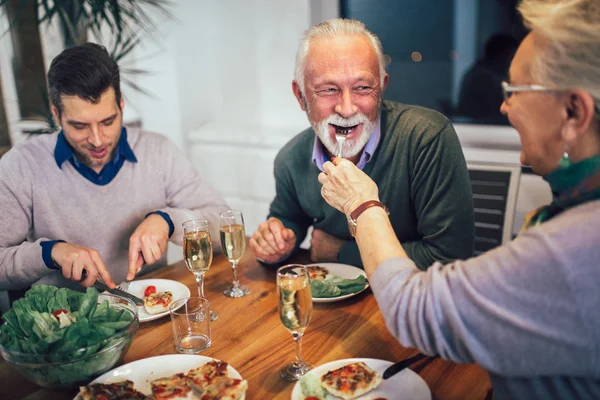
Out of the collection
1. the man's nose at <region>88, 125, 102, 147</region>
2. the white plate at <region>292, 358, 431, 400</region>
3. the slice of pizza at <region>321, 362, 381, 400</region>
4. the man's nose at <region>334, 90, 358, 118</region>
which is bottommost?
the white plate at <region>292, 358, 431, 400</region>

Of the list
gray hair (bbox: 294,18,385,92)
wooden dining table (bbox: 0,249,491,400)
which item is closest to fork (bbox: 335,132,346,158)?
gray hair (bbox: 294,18,385,92)

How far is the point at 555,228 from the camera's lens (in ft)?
2.50

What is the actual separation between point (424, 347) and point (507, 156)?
1929 mm

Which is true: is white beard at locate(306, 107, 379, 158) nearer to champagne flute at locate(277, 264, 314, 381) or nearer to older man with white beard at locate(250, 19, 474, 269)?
older man with white beard at locate(250, 19, 474, 269)

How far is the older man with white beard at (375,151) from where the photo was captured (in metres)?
1.53

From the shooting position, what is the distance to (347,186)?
3.76 feet

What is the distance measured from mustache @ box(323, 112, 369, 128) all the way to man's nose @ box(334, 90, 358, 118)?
0.01 metres

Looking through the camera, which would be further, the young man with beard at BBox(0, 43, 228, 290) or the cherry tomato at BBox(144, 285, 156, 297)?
the young man with beard at BBox(0, 43, 228, 290)

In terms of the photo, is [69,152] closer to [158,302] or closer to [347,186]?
[158,302]

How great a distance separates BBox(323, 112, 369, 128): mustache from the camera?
1.58 meters

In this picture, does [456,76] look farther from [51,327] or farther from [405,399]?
[51,327]

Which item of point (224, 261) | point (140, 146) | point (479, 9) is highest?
point (479, 9)

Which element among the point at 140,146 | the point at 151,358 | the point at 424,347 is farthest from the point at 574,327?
the point at 140,146

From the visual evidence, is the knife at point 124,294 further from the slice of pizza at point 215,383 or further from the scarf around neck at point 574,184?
the scarf around neck at point 574,184
